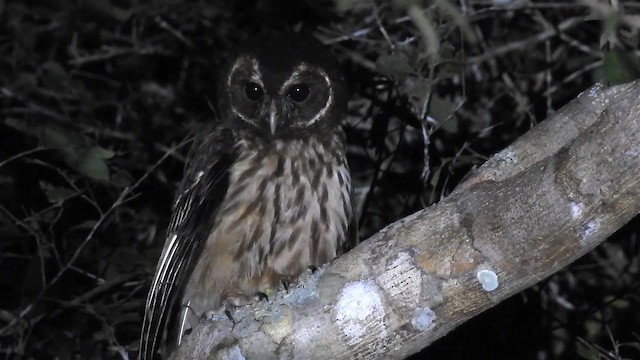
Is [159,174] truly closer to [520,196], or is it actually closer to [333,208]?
[333,208]

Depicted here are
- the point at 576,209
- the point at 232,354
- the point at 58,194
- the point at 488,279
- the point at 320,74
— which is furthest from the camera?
the point at 320,74

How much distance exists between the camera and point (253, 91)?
151 inches

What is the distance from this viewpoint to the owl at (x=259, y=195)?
11.6 ft

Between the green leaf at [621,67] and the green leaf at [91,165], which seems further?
the green leaf at [91,165]

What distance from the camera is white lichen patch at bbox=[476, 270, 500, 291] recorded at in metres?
2.42

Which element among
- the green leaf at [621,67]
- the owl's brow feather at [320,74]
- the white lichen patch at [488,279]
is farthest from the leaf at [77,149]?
the green leaf at [621,67]

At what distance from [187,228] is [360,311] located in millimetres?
1094

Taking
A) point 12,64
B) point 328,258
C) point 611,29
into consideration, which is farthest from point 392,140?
point 611,29

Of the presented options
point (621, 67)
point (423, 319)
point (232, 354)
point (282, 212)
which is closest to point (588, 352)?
point (282, 212)

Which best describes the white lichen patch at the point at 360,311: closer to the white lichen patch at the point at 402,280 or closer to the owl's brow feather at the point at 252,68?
the white lichen patch at the point at 402,280

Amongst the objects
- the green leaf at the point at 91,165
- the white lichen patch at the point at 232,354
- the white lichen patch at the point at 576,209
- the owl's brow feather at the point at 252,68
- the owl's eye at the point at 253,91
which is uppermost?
the owl's brow feather at the point at 252,68

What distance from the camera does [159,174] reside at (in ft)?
15.3

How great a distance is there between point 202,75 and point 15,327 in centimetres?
163

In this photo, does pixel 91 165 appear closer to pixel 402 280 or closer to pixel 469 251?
pixel 402 280
